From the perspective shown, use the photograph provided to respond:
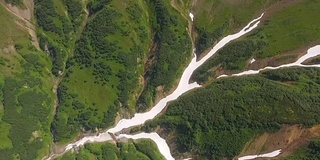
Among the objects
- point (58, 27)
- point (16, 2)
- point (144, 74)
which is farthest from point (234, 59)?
point (16, 2)

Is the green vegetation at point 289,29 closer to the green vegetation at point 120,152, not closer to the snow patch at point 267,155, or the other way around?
the snow patch at point 267,155

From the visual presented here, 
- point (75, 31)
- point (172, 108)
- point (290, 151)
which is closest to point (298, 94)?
point (290, 151)

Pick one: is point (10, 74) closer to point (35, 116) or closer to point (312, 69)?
point (35, 116)

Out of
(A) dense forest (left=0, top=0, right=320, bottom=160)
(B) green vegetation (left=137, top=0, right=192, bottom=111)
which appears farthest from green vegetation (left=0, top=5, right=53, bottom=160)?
(B) green vegetation (left=137, top=0, right=192, bottom=111)

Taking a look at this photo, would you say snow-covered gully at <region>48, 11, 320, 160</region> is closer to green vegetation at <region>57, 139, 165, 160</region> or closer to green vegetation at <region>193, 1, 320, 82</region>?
green vegetation at <region>57, 139, 165, 160</region>

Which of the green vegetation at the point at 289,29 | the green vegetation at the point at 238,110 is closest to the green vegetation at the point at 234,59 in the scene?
the green vegetation at the point at 289,29
